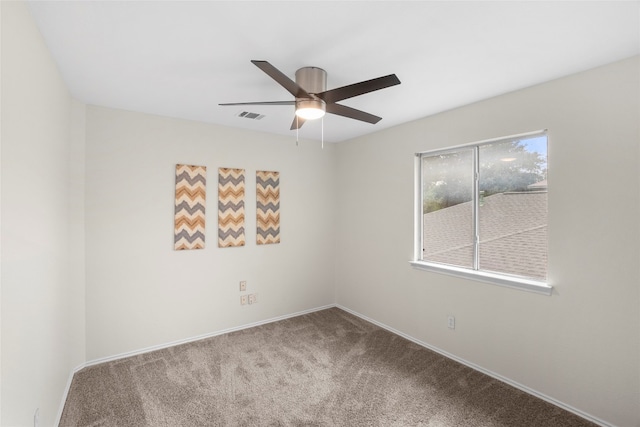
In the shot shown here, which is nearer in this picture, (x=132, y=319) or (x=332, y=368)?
(x=332, y=368)

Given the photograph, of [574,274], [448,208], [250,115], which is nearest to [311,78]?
[250,115]

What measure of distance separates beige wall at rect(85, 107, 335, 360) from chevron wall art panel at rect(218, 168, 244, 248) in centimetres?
7

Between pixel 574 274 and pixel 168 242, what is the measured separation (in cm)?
369

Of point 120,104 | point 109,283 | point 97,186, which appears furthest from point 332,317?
point 120,104

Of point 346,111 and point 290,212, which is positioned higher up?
point 346,111

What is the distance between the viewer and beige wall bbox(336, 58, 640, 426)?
198 cm

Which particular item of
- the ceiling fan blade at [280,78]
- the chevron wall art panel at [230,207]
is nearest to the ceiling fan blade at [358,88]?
the ceiling fan blade at [280,78]

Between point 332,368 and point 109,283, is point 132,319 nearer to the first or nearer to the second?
point 109,283

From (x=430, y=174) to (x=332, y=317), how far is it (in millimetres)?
2286

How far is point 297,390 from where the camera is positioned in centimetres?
249

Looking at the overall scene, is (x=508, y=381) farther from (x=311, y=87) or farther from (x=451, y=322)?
(x=311, y=87)

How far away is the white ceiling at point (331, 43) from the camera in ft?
4.95

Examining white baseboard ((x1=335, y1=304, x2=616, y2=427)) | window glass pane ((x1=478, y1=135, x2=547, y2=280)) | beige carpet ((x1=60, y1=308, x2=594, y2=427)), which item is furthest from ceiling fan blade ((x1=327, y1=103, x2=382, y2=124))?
white baseboard ((x1=335, y1=304, x2=616, y2=427))

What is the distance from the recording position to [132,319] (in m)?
3.07
